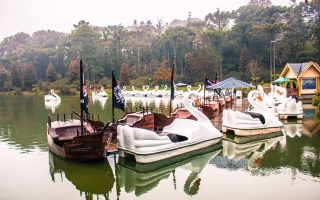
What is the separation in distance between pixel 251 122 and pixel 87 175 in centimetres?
734

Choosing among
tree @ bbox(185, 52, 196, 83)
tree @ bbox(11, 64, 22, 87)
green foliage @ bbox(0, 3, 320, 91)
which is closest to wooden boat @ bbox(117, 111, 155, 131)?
green foliage @ bbox(0, 3, 320, 91)

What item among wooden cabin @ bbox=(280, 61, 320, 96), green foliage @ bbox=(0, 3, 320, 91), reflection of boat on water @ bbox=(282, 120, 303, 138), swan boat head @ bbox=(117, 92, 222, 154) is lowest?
reflection of boat on water @ bbox=(282, 120, 303, 138)

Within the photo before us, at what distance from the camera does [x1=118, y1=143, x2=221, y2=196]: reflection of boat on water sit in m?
8.62

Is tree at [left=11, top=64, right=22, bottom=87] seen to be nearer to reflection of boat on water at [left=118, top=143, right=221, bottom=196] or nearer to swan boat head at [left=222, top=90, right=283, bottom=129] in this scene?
swan boat head at [left=222, top=90, right=283, bottom=129]

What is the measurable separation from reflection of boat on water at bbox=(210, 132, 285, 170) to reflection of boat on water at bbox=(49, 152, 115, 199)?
338cm

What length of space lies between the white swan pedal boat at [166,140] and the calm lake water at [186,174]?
0.29 metres

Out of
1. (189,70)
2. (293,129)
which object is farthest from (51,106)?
(189,70)

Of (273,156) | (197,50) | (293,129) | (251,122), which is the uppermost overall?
(197,50)

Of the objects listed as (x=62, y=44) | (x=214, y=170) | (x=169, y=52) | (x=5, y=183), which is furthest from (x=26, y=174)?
(x=62, y=44)

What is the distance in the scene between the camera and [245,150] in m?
11.8

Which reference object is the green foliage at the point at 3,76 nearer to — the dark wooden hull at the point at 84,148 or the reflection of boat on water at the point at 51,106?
the reflection of boat on water at the point at 51,106

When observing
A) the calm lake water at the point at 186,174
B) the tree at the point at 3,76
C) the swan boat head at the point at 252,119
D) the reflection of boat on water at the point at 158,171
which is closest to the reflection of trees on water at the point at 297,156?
the calm lake water at the point at 186,174

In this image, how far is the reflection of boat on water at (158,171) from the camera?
8617mm

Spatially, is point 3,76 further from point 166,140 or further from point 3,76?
point 166,140
